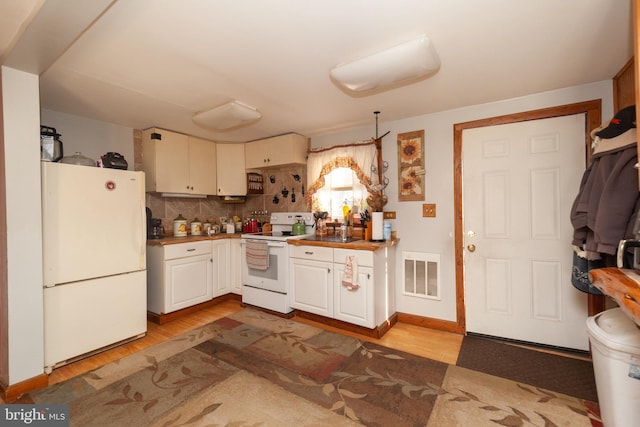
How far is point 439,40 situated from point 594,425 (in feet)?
7.90

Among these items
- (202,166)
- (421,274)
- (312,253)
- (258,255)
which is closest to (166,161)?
(202,166)

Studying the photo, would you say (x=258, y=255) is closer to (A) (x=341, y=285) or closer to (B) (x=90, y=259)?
(A) (x=341, y=285)

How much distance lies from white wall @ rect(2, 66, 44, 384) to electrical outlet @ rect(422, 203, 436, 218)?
3263 millimetres

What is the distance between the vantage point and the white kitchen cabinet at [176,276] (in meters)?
3.12

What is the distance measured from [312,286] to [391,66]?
2.23 meters

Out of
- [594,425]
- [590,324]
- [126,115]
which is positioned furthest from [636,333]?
[126,115]

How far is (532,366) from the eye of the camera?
2215 mm

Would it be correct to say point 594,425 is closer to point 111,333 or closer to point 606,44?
point 606,44

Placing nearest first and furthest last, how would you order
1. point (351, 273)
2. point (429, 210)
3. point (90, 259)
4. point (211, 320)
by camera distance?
point (90, 259) → point (351, 273) → point (429, 210) → point (211, 320)

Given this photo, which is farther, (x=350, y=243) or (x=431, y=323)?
(x=431, y=323)

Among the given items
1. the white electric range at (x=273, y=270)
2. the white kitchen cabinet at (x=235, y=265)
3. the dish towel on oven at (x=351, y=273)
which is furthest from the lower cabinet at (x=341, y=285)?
the white kitchen cabinet at (x=235, y=265)

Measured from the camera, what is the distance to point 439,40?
171 centimetres

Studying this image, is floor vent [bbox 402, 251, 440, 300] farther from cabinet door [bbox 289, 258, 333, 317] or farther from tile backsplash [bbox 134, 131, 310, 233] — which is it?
tile backsplash [bbox 134, 131, 310, 233]

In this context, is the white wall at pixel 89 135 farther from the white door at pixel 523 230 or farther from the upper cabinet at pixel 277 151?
the white door at pixel 523 230
